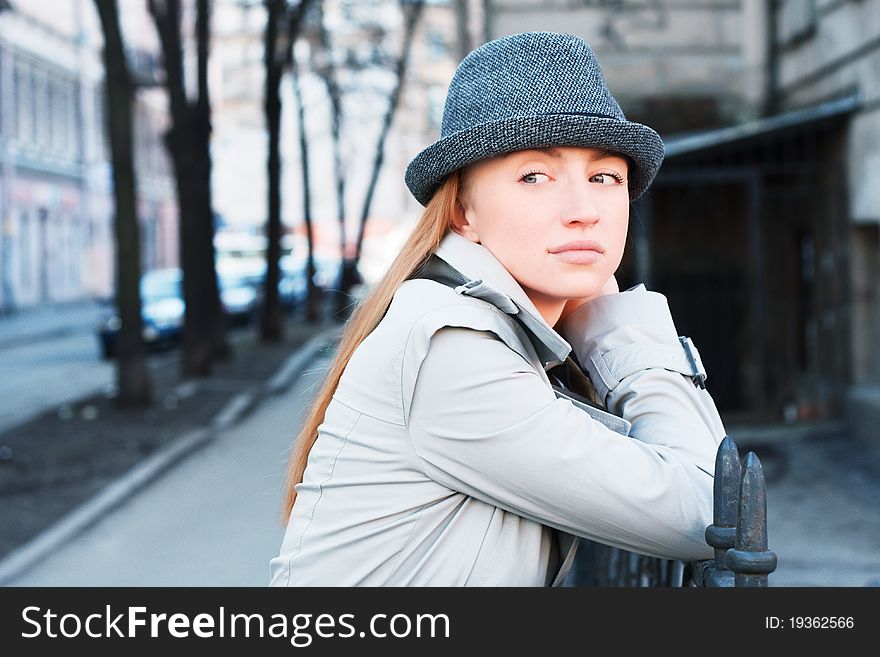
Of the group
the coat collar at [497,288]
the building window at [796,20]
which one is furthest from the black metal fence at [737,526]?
the building window at [796,20]

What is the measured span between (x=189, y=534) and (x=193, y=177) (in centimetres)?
969

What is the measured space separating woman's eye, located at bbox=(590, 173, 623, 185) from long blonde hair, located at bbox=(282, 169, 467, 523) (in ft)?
0.74

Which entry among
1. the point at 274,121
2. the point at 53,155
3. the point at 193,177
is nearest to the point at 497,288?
the point at 193,177

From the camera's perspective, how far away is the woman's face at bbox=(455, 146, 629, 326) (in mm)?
1958

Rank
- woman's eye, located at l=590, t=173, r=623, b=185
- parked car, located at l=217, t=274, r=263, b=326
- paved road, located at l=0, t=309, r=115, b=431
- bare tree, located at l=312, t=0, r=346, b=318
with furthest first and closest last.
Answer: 1. parked car, located at l=217, t=274, r=263, b=326
2. bare tree, located at l=312, t=0, r=346, b=318
3. paved road, located at l=0, t=309, r=115, b=431
4. woman's eye, located at l=590, t=173, r=623, b=185

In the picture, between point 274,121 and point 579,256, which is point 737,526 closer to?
point 579,256

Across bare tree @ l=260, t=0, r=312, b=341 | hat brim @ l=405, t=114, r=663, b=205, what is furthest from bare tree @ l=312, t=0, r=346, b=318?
hat brim @ l=405, t=114, r=663, b=205

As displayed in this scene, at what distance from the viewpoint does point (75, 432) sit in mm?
13062

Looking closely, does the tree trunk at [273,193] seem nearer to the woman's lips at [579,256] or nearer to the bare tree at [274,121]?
the bare tree at [274,121]

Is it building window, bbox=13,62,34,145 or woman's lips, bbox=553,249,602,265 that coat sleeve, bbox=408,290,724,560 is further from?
building window, bbox=13,62,34,145

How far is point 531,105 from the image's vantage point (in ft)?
6.32

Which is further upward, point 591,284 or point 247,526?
point 591,284

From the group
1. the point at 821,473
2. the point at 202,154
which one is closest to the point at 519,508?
the point at 821,473

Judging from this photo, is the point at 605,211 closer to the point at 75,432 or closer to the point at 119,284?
the point at 75,432
